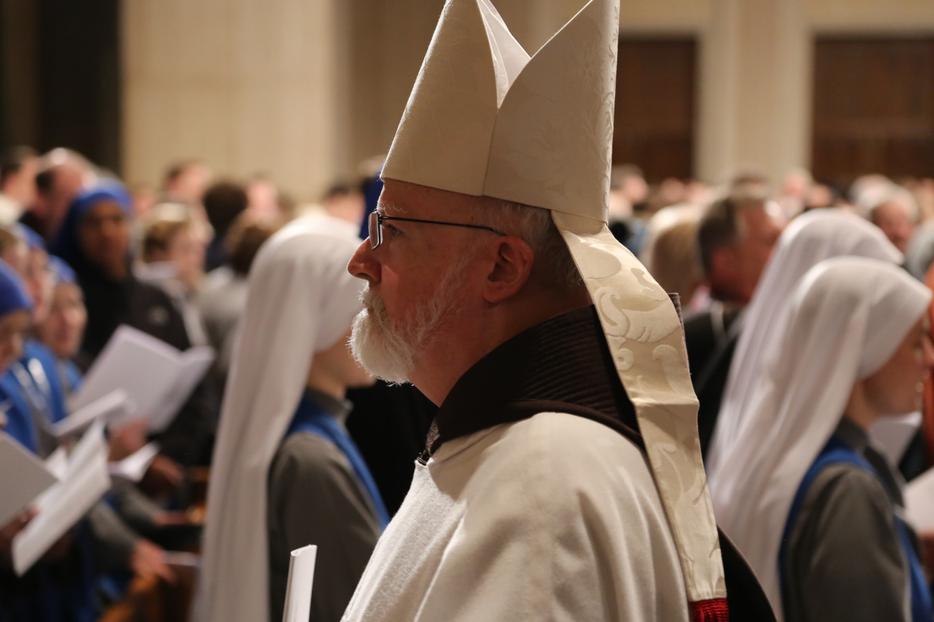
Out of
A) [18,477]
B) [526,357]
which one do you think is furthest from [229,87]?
[526,357]

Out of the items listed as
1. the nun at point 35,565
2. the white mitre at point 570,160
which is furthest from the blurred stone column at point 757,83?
the white mitre at point 570,160

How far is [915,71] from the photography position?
19.5 metres

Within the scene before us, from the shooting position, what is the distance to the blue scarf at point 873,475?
3227 mm

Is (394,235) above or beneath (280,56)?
beneath

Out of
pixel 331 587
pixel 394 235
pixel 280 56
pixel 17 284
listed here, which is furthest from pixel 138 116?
pixel 394 235

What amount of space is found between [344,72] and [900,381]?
44.7ft

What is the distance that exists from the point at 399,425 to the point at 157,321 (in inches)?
126

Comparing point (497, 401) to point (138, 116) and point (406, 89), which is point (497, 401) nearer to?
point (138, 116)

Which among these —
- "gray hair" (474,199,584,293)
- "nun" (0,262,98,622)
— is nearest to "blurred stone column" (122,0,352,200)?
"nun" (0,262,98,622)

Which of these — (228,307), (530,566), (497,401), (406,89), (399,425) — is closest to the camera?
(530,566)

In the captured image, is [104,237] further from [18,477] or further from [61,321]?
[18,477]

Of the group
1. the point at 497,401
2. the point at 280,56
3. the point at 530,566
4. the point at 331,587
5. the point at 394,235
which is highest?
the point at 280,56

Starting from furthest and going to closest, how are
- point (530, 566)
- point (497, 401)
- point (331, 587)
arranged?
point (331, 587) → point (497, 401) → point (530, 566)

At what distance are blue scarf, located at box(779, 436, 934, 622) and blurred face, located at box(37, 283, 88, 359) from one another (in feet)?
10.3
